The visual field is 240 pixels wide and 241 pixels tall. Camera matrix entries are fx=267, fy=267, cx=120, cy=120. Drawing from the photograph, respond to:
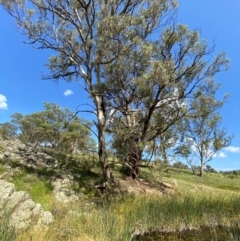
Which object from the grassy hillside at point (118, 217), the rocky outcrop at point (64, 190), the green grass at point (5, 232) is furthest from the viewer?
the rocky outcrop at point (64, 190)

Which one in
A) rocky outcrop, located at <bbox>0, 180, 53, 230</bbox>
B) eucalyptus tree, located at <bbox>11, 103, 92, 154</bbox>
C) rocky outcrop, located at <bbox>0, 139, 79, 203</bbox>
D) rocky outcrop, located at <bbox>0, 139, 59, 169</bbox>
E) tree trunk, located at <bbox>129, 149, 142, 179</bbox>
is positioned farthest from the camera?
eucalyptus tree, located at <bbox>11, 103, 92, 154</bbox>

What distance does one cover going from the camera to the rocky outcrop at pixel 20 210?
21.6 feet

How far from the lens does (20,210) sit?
7.86 m

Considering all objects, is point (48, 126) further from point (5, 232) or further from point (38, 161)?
point (5, 232)

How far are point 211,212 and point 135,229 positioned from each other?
3.23 meters

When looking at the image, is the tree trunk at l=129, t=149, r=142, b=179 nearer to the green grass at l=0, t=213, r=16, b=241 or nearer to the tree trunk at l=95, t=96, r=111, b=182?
the tree trunk at l=95, t=96, r=111, b=182

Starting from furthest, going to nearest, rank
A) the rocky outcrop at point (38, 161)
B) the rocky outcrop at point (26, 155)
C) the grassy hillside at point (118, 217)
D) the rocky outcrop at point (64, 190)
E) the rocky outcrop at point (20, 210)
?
1. the rocky outcrop at point (26, 155)
2. the rocky outcrop at point (38, 161)
3. the rocky outcrop at point (64, 190)
4. the rocky outcrop at point (20, 210)
5. the grassy hillside at point (118, 217)

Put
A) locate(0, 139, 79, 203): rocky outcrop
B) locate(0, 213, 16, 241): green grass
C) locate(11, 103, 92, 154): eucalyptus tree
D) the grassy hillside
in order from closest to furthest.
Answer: locate(0, 213, 16, 241): green grass
the grassy hillside
locate(0, 139, 79, 203): rocky outcrop
locate(11, 103, 92, 154): eucalyptus tree

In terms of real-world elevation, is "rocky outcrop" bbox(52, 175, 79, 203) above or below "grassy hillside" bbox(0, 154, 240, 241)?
above

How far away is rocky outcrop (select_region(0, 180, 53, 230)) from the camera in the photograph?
21.6ft

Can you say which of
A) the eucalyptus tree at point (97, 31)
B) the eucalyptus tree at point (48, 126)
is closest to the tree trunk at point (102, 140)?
the eucalyptus tree at point (97, 31)

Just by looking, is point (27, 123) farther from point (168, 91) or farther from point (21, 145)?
point (168, 91)

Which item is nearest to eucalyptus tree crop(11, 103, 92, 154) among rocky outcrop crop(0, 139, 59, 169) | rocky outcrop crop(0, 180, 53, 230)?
rocky outcrop crop(0, 139, 59, 169)

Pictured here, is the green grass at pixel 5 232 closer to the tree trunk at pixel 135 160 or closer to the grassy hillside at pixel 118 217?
the grassy hillside at pixel 118 217
